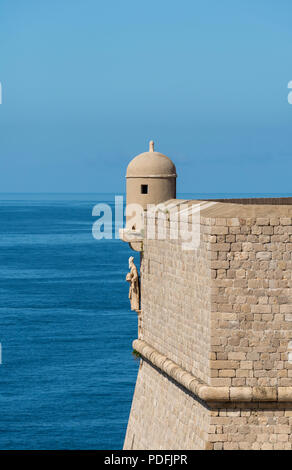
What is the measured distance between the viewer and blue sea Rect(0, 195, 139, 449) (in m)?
53.4

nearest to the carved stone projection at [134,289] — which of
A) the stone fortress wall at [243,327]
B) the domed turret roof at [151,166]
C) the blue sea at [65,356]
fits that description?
the domed turret roof at [151,166]

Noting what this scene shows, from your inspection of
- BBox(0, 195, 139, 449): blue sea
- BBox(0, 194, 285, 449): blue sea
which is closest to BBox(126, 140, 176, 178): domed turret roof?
BBox(0, 195, 139, 449): blue sea

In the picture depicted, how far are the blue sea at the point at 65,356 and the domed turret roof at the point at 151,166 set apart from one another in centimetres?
2588

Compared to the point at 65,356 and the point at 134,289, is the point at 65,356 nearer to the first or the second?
the point at 65,356

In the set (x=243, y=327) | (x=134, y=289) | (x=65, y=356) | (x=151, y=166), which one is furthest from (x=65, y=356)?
(x=243, y=327)

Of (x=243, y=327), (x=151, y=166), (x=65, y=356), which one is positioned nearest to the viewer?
(x=243, y=327)

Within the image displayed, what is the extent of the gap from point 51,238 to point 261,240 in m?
129

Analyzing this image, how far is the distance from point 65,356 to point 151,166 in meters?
42.6

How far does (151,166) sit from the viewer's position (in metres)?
25.7

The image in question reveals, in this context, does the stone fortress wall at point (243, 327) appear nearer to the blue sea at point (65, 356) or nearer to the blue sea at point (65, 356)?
the blue sea at point (65, 356)

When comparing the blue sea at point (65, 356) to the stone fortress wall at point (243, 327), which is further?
the blue sea at point (65, 356)

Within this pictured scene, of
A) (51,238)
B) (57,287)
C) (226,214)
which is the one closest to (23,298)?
(57,287)

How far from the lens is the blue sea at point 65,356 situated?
53.4m
